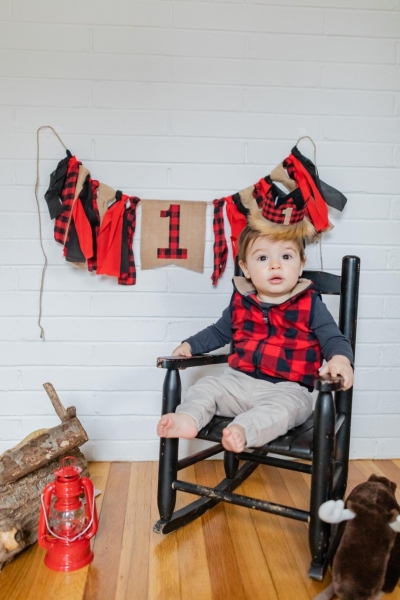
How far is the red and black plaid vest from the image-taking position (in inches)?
79.9

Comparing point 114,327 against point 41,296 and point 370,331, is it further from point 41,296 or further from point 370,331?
point 370,331

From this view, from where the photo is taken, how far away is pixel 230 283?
2512 millimetres

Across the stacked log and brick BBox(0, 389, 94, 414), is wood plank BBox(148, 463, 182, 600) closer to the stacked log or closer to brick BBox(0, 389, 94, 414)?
the stacked log

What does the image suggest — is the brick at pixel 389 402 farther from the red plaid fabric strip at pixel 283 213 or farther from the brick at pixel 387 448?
the red plaid fabric strip at pixel 283 213

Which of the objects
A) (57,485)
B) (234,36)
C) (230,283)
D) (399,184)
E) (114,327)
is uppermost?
(234,36)

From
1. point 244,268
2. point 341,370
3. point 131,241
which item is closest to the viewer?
point 341,370

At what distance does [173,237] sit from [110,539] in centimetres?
120

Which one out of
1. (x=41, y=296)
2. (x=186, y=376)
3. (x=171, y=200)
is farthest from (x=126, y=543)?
(x=171, y=200)

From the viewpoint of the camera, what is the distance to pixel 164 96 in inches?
94.8

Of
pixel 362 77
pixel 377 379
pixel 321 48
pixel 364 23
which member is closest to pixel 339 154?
pixel 362 77

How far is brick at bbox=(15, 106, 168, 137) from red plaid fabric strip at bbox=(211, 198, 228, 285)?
39 centimetres

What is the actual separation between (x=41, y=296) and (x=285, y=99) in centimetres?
133

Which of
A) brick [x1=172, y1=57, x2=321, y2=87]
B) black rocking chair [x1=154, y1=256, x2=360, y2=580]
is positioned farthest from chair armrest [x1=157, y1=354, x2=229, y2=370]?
brick [x1=172, y1=57, x2=321, y2=87]

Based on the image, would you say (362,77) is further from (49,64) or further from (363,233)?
(49,64)
